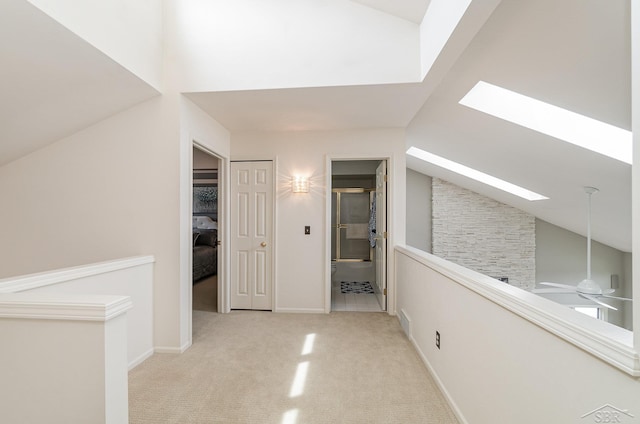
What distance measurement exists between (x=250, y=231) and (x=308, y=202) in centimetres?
90

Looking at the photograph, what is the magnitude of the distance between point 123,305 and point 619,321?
802 cm

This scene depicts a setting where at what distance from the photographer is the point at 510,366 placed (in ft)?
4.08

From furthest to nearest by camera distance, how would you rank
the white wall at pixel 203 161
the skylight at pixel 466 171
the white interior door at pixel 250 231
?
the white wall at pixel 203 161
the skylight at pixel 466 171
the white interior door at pixel 250 231

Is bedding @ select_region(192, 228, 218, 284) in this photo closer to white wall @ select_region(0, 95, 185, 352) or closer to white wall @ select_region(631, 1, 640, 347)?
white wall @ select_region(0, 95, 185, 352)

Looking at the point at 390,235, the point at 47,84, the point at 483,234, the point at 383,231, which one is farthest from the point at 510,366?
the point at 483,234

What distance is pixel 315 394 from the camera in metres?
2.02

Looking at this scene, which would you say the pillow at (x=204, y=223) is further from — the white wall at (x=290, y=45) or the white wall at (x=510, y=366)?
the white wall at (x=510, y=366)

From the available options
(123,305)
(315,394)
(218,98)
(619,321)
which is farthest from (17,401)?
(619,321)

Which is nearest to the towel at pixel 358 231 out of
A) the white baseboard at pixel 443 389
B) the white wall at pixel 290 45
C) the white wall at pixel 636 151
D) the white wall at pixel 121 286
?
the white baseboard at pixel 443 389

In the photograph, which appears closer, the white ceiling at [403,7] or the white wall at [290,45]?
the white ceiling at [403,7]

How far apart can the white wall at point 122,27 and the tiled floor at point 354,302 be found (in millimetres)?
3470

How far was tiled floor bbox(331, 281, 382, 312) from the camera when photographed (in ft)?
13.1

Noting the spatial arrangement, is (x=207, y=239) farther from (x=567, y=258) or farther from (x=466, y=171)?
(x=567, y=258)

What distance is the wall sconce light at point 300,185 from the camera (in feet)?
12.3
